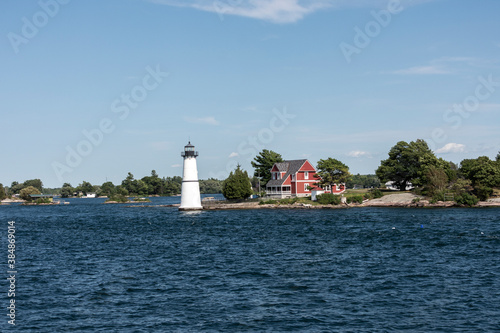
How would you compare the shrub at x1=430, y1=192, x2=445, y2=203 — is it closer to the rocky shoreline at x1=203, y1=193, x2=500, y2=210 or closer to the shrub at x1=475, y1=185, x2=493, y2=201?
the rocky shoreline at x1=203, y1=193, x2=500, y2=210

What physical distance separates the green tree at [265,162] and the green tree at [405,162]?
28.8 m

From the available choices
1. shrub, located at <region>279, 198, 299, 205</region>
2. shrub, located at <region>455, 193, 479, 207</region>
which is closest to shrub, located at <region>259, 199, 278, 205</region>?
shrub, located at <region>279, 198, 299, 205</region>

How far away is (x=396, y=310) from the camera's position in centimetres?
2236

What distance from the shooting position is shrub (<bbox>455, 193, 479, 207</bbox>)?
295ft

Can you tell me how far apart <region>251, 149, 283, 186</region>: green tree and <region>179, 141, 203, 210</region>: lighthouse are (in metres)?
30.7

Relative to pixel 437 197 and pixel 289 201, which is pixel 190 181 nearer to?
pixel 289 201

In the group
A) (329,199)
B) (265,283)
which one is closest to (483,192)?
(329,199)

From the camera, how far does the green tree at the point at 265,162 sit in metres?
126

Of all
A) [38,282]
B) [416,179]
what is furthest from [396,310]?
[416,179]

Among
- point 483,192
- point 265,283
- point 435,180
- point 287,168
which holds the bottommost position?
point 265,283

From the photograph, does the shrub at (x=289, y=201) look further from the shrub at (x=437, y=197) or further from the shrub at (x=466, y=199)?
the shrub at (x=466, y=199)

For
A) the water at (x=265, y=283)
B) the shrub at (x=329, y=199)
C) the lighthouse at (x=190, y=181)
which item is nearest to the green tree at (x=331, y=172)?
the shrub at (x=329, y=199)

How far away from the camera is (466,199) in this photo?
90.6 metres

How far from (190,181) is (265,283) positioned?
67.0 m
